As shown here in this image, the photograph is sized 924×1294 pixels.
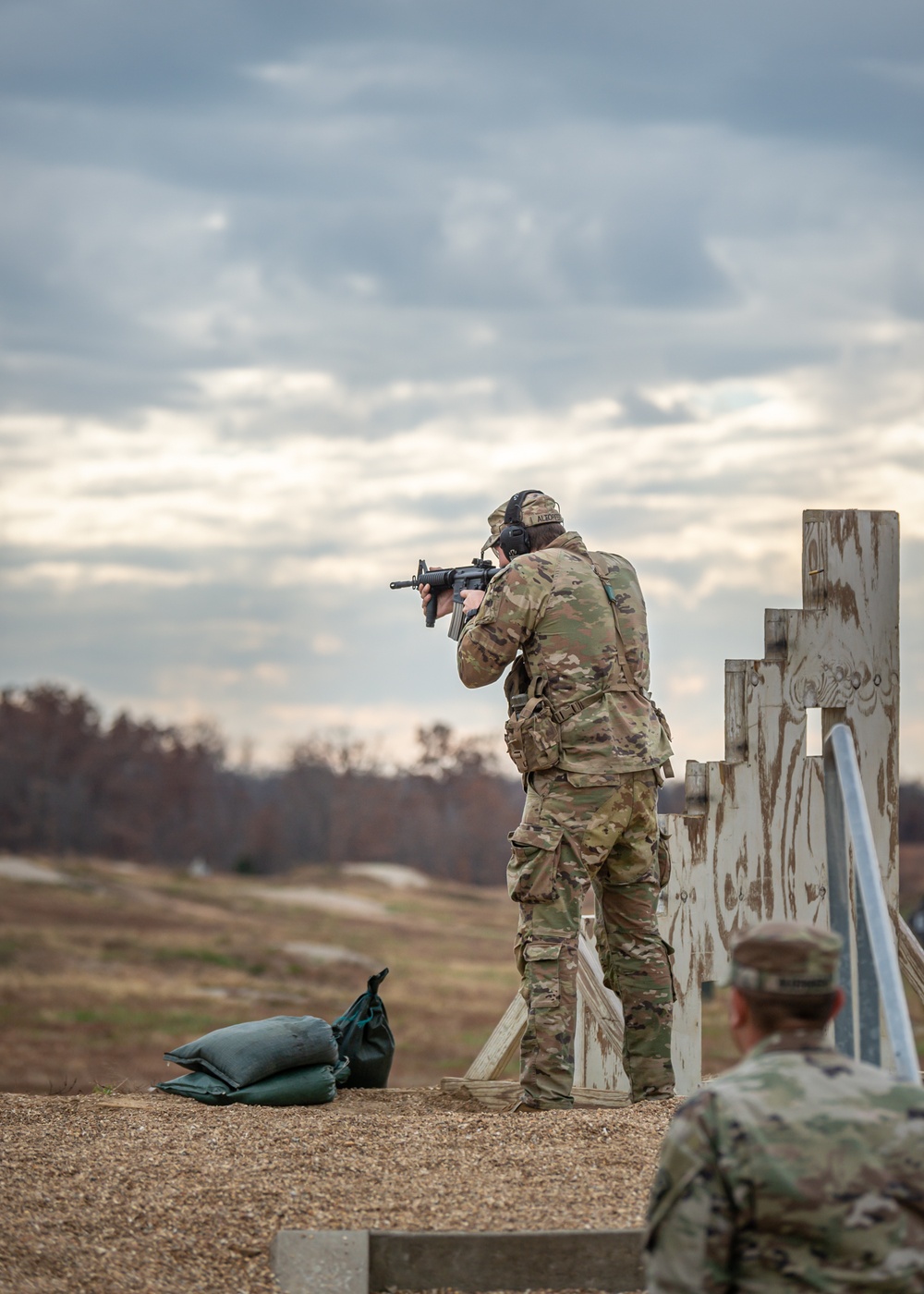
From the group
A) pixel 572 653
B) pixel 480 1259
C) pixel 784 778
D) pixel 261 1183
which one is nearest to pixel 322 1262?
pixel 480 1259

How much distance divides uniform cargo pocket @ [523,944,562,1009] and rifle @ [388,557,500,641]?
4.81 feet

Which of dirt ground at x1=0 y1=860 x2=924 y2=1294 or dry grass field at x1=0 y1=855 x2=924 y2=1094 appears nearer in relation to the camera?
dirt ground at x1=0 y1=860 x2=924 y2=1294

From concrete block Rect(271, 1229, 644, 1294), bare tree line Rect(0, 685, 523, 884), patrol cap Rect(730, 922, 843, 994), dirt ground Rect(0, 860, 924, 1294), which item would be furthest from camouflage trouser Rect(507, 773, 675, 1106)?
bare tree line Rect(0, 685, 523, 884)

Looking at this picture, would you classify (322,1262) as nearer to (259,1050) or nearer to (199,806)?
(259,1050)

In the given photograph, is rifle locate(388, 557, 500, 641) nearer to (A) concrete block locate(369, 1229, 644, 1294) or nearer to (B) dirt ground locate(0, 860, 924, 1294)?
(B) dirt ground locate(0, 860, 924, 1294)

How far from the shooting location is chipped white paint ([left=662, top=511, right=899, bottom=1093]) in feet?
19.6

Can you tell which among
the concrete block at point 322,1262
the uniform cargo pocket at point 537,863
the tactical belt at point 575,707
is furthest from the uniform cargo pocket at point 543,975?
the concrete block at point 322,1262

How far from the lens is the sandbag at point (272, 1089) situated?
18.4 ft

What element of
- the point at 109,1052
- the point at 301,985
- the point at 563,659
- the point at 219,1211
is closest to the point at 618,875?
the point at 563,659

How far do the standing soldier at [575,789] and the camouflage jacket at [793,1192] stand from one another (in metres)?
2.96

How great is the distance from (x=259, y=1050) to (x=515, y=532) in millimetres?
2394

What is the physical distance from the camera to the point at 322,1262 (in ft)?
12.1

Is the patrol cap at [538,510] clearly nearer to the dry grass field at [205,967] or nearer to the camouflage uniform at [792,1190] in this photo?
the camouflage uniform at [792,1190]

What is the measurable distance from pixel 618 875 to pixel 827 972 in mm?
3151
